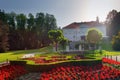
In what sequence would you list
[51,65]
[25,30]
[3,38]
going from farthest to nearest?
[25,30] < [3,38] < [51,65]

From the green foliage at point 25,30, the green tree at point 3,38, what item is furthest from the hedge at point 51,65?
the green foliage at point 25,30

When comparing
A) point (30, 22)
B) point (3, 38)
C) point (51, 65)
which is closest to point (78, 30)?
point (30, 22)

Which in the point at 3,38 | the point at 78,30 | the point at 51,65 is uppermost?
the point at 78,30

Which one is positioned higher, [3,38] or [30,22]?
[30,22]

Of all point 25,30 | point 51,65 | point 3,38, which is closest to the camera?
point 51,65

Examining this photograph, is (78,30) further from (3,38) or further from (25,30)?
(3,38)

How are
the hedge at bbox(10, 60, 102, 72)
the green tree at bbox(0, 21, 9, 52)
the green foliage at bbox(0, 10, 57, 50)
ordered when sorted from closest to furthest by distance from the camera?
1. the hedge at bbox(10, 60, 102, 72)
2. the green tree at bbox(0, 21, 9, 52)
3. the green foliage at bbox(0, 10, 57, 50)

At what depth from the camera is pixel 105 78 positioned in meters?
13.3

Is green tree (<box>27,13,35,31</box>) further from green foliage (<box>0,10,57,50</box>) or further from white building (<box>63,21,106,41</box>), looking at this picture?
white building (<box>63,21,106,41</box>)

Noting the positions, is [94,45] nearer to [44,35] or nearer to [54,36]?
[54,36]

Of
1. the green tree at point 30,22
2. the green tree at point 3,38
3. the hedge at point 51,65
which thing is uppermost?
the green tree at point 30,22

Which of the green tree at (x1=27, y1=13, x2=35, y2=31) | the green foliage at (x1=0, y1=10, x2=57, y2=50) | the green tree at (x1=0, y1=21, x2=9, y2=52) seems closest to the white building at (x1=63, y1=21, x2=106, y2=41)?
the green foliage at (x1=0, y1=10, x2=57, y2=50)

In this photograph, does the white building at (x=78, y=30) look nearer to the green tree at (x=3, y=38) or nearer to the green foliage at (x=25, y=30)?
the green foliage at (x=25, y=30)

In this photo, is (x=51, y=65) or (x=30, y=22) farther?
(x=30, y=22)
